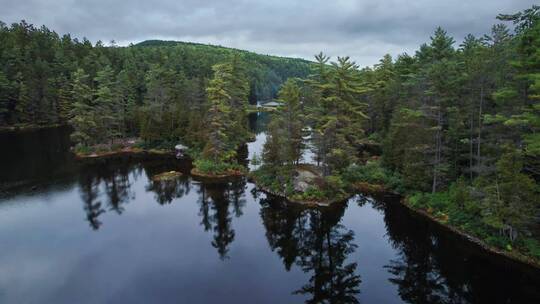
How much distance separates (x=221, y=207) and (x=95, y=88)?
68.7 m

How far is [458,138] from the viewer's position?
31188 mm

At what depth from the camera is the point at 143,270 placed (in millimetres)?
21484

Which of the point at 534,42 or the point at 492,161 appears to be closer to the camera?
the point at 534,42

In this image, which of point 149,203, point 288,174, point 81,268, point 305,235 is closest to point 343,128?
point 288,174

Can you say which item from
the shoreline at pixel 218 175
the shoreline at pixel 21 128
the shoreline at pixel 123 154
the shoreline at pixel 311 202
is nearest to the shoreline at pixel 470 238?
the shoreline at pixel 311 202

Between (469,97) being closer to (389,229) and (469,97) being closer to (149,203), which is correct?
(389,229)

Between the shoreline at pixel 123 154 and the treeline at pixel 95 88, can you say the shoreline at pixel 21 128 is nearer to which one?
the treeline at pixel 95 88

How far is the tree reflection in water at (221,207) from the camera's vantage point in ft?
85.9

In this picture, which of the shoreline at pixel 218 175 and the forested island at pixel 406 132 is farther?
the shoreline at pixel 218 175

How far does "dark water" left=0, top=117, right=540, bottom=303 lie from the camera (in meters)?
19.4

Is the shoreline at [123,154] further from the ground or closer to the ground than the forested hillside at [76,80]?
closer to the ground

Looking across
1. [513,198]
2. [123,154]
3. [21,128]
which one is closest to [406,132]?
[513,198]

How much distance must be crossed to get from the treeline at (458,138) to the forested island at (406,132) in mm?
102

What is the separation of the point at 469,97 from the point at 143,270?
1092 inches
